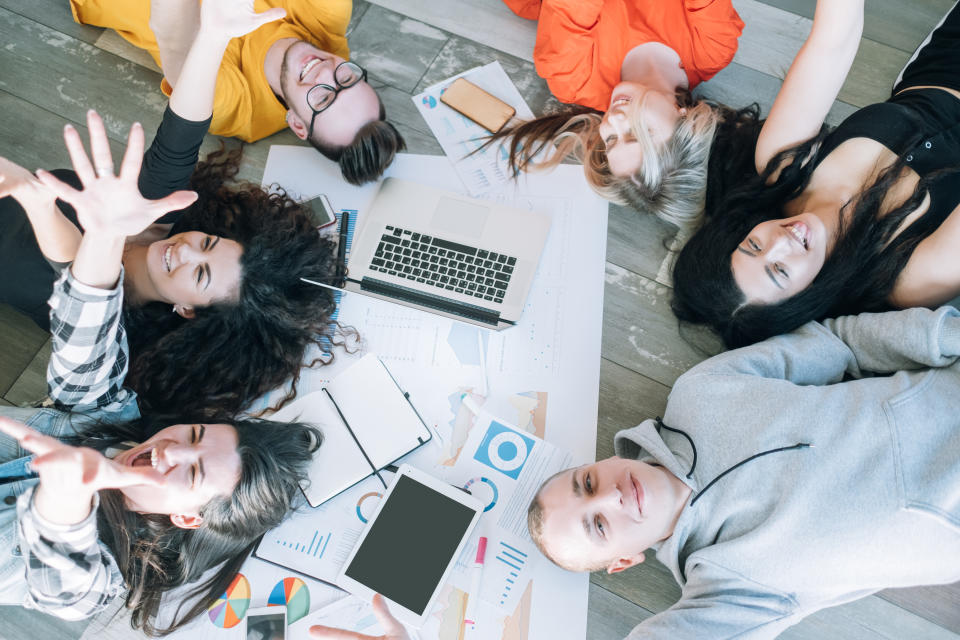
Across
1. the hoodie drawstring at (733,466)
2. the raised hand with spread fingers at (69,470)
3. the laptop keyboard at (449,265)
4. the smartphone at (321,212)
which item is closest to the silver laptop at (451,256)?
the laptop keyboard at (449,265)

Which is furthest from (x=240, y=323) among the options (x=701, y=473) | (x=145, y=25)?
(x=701, y=473)

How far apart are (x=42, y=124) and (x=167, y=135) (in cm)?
77

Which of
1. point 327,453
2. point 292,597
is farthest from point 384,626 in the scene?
point 327,453

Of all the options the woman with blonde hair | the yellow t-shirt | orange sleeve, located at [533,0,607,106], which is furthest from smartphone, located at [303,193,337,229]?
orange sleeve, located at [533,0,607,106]

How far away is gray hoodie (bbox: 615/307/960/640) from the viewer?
139 centimetres

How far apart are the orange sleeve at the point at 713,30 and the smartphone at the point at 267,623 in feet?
6.12

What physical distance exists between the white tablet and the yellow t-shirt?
42.9 inches

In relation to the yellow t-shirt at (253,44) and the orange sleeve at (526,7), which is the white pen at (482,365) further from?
A: the orange sleeve at (526,7)

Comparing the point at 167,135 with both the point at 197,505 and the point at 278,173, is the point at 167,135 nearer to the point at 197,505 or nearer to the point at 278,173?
the point at 278,173

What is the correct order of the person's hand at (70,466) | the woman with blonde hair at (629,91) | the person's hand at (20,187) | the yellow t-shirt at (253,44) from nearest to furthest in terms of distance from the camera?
the person's hand at (70,466), the person's hand at (20,187), the woman with blonde hair at (629,91), the yellow t-shirt at (253,44)

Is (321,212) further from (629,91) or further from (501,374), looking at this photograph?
(629,91)

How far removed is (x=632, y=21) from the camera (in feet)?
6.32

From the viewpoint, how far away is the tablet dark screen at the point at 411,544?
60.9 inches

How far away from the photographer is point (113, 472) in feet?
3.68
